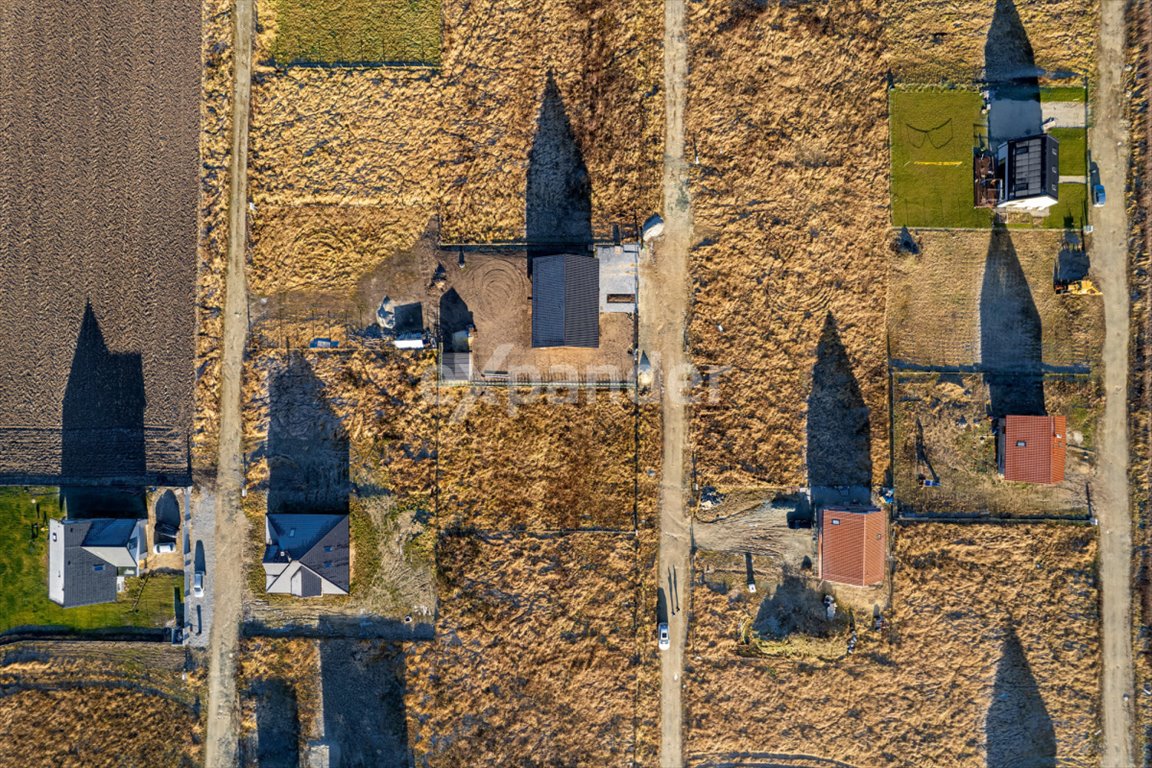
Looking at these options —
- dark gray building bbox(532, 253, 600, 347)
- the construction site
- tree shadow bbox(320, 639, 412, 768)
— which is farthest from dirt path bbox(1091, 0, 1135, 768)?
tree shadow bbox(320, 639, 412, 768)

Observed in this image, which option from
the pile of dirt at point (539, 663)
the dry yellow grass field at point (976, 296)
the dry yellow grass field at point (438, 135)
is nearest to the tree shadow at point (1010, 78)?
the dry yellow grass field at point (976, 296)

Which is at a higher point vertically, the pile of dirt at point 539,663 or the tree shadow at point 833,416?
the tree shadow at point 833,416

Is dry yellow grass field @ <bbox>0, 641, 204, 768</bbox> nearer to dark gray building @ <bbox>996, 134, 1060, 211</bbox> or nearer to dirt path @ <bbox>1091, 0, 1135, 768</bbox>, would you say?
dirt path @ <bbox>1091, 0, 1135, 768</bbox>

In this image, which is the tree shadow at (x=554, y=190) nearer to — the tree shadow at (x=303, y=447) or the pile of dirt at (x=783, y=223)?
the pile of dirt at (x=783, y=223)

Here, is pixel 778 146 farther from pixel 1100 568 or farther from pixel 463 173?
pixel 1100 568

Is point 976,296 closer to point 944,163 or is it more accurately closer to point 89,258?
point 944,163

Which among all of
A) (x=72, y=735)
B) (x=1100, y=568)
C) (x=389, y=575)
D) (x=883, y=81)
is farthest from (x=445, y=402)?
(x=1100, y=568)
